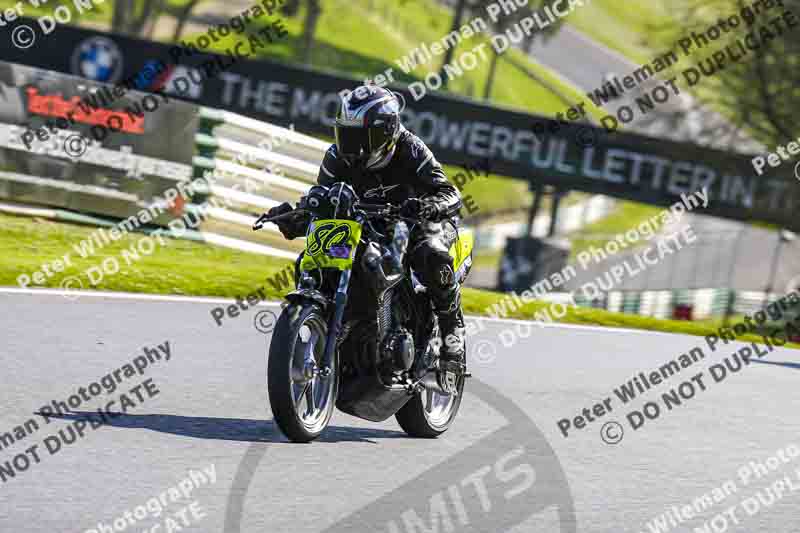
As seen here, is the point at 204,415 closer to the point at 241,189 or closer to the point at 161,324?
the point at 161,324

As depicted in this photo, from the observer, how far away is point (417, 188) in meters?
7.10

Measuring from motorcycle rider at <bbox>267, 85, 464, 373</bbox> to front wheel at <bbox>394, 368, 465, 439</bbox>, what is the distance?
0.85 ft

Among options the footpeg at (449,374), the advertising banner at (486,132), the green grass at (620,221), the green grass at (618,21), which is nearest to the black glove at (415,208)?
the footpeg at (449,374)

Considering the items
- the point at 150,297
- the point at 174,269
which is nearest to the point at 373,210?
the point at 150,297

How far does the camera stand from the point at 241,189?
15.1 metres

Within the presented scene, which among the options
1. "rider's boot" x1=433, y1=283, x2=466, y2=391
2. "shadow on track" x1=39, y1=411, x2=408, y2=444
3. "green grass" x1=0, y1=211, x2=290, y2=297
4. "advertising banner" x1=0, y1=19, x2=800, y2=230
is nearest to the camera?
"shadow on track" x1=39, y1=411, x2=408, y2=444

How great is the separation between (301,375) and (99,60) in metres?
23.4

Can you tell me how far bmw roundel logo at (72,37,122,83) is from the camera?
1104 inches

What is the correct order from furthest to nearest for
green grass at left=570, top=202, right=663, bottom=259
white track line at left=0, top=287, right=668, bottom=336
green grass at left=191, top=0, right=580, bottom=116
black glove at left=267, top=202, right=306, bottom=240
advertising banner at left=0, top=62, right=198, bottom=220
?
1. green grass at left=191, top=0, right=580, bottom=116
2. green grass at left=570, top=202, right=663, bottom=259
3. advertising banner at left=0, top=62, right=198, bottom=220
4. white track line at left=0, top=287, right=668, bottom=336
5. black glove at left=267, top=202, right=306, bottom=240

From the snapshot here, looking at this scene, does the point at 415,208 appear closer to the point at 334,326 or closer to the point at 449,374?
the point at 334,326

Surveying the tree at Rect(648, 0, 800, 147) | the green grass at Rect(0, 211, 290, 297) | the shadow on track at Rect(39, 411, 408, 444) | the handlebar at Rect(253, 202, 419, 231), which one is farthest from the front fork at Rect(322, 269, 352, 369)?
the tree at Rect(648, 0, 800, 147)

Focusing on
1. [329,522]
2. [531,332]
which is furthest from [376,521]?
[531,332]

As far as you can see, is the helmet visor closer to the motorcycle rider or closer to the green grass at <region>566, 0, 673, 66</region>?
the motorcycle rider

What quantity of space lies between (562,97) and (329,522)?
73.6 m
